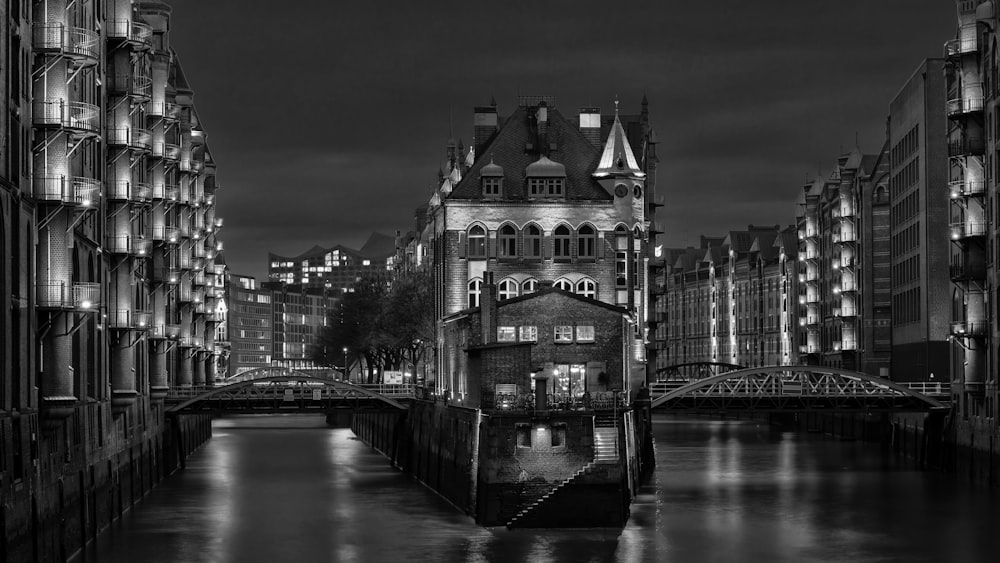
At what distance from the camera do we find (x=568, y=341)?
234ft

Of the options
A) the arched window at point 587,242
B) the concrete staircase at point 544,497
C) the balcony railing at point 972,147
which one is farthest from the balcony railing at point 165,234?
the balcony railing at point 972,147

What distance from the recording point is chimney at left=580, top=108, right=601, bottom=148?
105250mm

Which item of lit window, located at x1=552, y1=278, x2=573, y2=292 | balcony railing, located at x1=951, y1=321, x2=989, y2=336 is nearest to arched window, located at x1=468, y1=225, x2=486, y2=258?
lit window, located at x1=552, y1=278, x2=573, y2=292

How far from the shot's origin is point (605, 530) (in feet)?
207

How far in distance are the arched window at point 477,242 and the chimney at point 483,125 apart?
37.8 ft

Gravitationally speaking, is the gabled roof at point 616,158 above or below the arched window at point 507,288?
above

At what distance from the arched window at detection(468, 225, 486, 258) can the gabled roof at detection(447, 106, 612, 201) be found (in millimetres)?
1837

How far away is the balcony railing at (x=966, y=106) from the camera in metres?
81.5

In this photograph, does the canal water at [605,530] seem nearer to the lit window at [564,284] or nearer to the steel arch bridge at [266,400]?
the steel arch bridge at [266,400]

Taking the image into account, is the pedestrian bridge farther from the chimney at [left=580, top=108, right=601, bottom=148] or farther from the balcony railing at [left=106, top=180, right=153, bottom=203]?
the balcony railing at [left=106, top=180, right=153, bottom=203]

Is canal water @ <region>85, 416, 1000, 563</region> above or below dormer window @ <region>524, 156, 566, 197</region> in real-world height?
below

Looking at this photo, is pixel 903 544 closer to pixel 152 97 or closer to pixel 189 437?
pixel 152 97

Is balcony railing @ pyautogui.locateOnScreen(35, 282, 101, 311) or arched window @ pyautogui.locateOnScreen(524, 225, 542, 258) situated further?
arched window @ pyautogui.locateOnScreen(524, 225, 542, 258)

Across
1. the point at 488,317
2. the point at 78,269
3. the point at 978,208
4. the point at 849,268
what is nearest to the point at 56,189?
the point at 78,269
